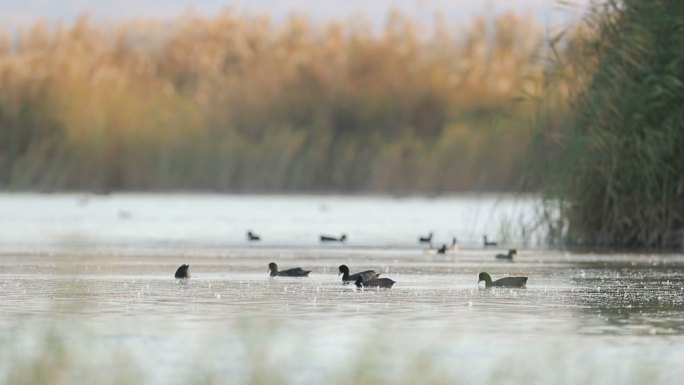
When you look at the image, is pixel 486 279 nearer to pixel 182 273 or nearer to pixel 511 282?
pixel 511 282

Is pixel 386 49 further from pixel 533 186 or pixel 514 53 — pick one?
pixel 533 186

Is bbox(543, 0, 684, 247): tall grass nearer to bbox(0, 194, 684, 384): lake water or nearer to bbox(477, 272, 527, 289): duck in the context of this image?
bbox(0, 194, 684, 384): lake water

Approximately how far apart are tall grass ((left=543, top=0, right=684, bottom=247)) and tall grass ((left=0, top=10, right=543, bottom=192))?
12.8m

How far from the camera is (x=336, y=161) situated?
37.0 metres

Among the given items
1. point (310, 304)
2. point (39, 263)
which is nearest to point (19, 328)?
point (310, 304)

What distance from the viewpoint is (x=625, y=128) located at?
59.1 ft

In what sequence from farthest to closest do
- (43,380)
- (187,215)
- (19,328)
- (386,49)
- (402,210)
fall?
1. (386,49)
2. (402,210)
3. (187,215)
4. (19,328)
5. (43,380)

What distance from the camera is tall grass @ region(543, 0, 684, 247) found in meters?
17.8

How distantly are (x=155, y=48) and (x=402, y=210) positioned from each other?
67.9ft

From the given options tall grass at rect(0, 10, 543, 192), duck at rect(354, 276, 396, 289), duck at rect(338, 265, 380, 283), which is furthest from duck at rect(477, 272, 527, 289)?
tall grass at rect(0, 10, 543, 192)

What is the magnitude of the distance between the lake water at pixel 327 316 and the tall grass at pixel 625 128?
37.1 inches

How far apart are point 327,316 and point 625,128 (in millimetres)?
8713

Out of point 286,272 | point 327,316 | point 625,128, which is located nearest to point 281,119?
point 625,128

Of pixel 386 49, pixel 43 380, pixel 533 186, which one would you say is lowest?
pixel 43 380
